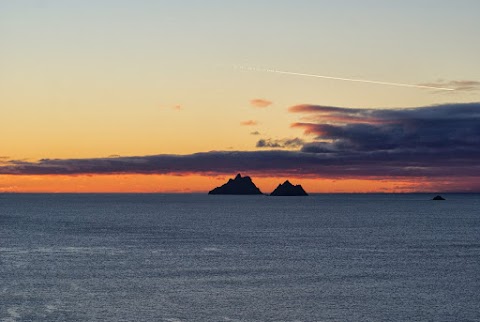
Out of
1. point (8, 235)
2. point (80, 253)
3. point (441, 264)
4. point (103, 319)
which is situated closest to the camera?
point (103, 319)

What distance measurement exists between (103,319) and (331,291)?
102ft

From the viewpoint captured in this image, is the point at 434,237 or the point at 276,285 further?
the point at 434,237

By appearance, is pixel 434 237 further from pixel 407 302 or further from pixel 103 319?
pixel 103 319

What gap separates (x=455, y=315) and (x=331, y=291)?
18.0 m

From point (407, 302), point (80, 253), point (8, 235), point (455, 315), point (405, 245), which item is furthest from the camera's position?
point (8, 235)

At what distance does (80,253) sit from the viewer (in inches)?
5453

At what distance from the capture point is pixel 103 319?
71.9 meters

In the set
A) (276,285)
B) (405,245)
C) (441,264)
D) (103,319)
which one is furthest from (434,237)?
(103,319)

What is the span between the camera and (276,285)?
94.8 metres

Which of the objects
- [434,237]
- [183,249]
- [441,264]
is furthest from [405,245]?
[183,249]

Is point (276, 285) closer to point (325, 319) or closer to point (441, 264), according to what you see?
point (325, 319)

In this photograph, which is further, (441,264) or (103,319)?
(441,264)

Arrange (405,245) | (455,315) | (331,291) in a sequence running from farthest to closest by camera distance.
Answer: (405,245) → (331,291) → (455,315)

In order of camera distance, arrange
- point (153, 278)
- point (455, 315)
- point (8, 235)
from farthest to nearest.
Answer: point (8, 235) < point (153, 278) < point (455, 315)
